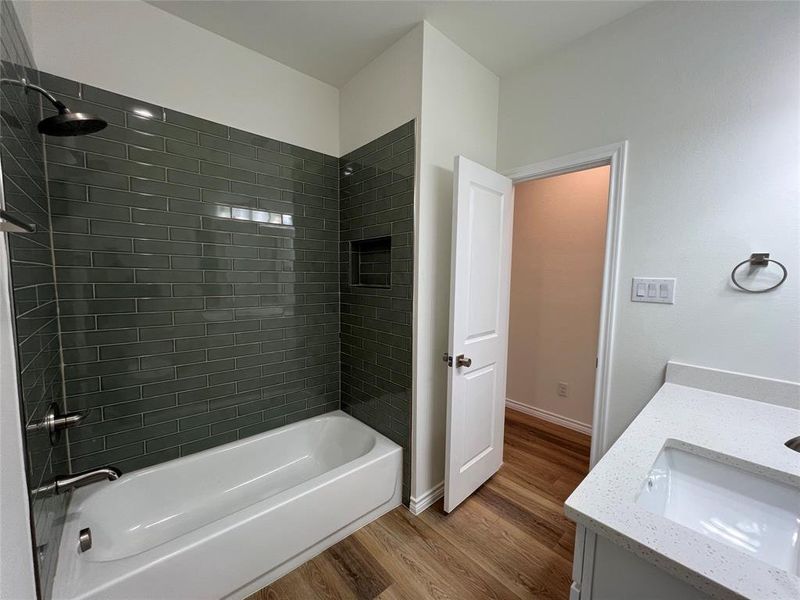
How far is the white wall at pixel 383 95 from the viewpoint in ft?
5.61

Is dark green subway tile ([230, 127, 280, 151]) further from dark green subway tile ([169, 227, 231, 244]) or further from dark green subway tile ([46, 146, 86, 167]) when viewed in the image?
dark green subway tile ([46, 146, 86, 167])

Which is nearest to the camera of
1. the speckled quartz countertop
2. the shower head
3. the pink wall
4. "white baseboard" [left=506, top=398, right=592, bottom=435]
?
the speckled quartz countertop

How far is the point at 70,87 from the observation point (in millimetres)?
1397

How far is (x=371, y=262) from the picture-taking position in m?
2.21

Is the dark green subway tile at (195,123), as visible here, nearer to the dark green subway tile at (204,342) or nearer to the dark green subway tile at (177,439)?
the dark green subway tile at (204,342)

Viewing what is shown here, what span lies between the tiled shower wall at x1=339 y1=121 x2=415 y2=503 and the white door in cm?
27

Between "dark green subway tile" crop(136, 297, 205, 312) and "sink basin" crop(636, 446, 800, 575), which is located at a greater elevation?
"dark green subway tile" crop(136, 297, 205, 312)

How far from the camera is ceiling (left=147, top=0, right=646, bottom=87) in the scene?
5.00 ft

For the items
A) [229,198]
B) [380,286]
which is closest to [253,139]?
[229,198]

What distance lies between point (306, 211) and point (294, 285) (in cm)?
51

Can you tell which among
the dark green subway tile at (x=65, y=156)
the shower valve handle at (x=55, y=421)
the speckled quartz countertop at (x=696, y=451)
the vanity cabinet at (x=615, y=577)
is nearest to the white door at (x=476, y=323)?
the speckled quartz countertop at (x=696, y=451)

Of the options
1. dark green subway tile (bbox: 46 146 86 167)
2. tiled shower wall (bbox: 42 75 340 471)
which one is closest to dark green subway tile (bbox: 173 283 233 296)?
tiled shower wall (bbox: 42 75 340 471)

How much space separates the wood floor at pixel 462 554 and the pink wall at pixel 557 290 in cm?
98

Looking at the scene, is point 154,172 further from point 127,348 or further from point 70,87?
point 127,348
